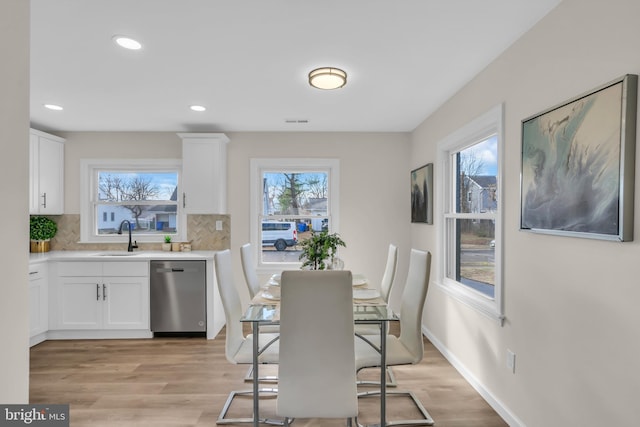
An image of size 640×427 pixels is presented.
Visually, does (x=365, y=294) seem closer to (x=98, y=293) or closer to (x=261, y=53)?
(x=261, y=53)

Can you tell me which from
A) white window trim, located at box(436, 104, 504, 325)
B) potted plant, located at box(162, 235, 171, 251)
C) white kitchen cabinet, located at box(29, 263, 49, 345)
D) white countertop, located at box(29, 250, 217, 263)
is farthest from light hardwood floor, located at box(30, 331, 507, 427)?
potted plant, located at box(162, 235, 171, 251)

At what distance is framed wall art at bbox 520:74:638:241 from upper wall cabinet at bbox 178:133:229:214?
3240 millimetres

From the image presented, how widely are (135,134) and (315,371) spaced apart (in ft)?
13.2

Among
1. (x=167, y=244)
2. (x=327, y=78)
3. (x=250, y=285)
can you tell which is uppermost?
(x=327, y=78)

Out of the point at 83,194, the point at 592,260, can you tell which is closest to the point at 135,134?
the point at 83,194

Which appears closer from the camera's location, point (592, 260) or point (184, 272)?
point (592, 260)

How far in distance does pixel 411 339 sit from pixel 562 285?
94cm

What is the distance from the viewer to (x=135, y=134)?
4438 mm

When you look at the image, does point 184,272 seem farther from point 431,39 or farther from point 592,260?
point 592,260

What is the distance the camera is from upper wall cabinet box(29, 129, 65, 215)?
12.8ft

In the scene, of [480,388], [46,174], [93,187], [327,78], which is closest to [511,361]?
[480,388]

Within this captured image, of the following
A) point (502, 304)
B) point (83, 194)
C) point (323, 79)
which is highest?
point (323, 79)

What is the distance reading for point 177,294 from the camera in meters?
3.82

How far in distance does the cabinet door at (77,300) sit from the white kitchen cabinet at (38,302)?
12 centimetres
